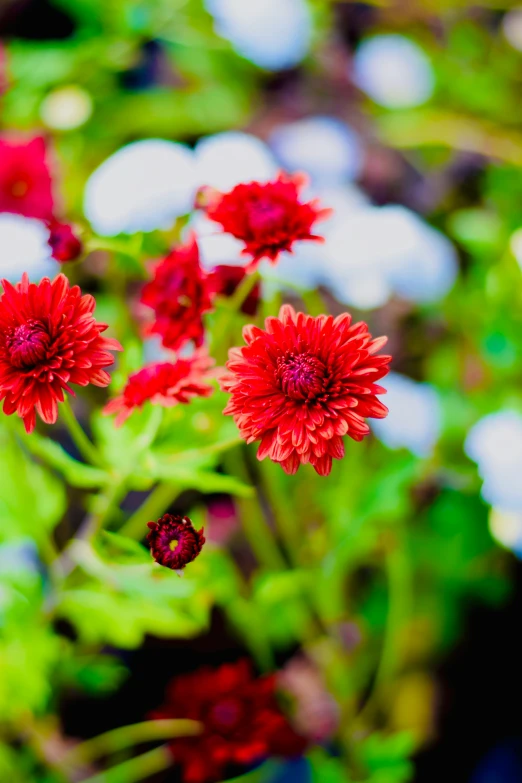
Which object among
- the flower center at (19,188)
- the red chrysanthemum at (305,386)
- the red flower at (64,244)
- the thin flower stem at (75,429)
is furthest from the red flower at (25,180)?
the red chrysanthemum at (305,386)

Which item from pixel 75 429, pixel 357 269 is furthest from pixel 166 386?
pixel 357 269

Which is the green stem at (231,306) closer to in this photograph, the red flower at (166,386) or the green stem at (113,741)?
the red flower at (166,386)

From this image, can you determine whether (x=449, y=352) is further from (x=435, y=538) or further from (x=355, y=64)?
(x=355, y=64)

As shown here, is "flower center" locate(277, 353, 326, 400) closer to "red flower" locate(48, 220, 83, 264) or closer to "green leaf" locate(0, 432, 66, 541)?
"red flower" locate(48, 220, 83, 264)

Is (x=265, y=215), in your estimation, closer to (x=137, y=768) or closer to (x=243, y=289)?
(x=243, y=289)

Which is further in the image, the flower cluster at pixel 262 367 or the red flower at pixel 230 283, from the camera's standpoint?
the red flower at pixel 230 283

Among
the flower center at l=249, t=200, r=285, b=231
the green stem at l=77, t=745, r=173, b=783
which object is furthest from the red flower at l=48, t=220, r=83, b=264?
the green stem at l=77, t=745, r=173, b=783

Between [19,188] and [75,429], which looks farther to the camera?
[19,188]
